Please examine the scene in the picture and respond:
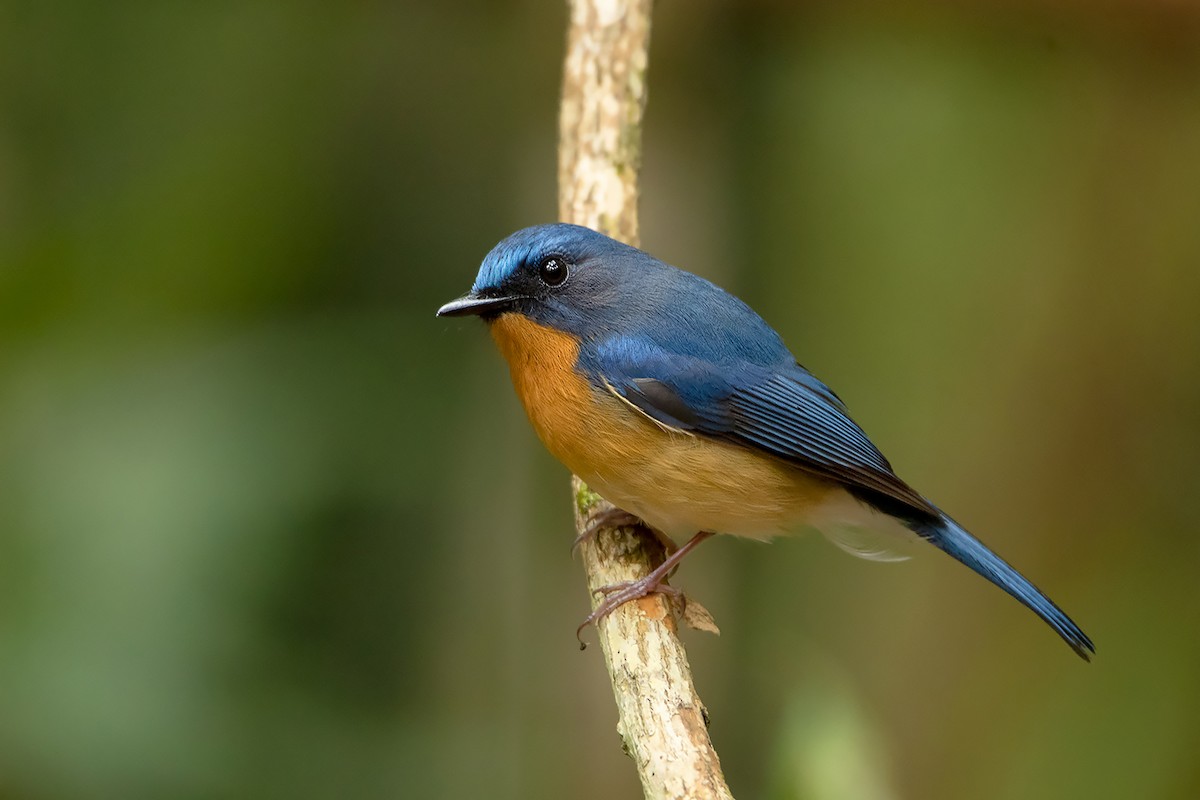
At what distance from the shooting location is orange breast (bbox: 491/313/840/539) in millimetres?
3164

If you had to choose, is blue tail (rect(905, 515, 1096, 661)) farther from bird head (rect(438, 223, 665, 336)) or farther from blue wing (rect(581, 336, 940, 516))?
bird head (rect(438, 223, 665, 336))

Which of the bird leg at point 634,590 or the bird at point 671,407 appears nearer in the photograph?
the bird leg at point 634,590

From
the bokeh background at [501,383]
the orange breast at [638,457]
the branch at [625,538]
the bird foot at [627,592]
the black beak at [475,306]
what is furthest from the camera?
the bokeh background at [501,383]

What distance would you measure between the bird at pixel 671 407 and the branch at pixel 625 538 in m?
0.13

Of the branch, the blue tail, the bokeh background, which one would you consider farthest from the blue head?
the bokeh background

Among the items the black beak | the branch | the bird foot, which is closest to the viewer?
the branch

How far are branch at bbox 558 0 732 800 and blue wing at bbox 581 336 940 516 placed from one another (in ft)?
1.47

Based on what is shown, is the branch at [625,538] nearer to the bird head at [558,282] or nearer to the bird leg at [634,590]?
the bird leg at [634,590]

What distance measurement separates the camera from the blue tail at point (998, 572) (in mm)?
3273

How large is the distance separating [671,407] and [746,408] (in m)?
0.25

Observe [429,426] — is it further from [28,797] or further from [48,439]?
[28,797]

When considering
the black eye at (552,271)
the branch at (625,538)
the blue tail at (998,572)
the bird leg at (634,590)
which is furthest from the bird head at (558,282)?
the blue tail at (998,572)

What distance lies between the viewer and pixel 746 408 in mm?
3348

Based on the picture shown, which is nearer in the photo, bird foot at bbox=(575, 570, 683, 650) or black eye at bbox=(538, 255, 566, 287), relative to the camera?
bird foot at bbox=(575, 570, 683, 650)
